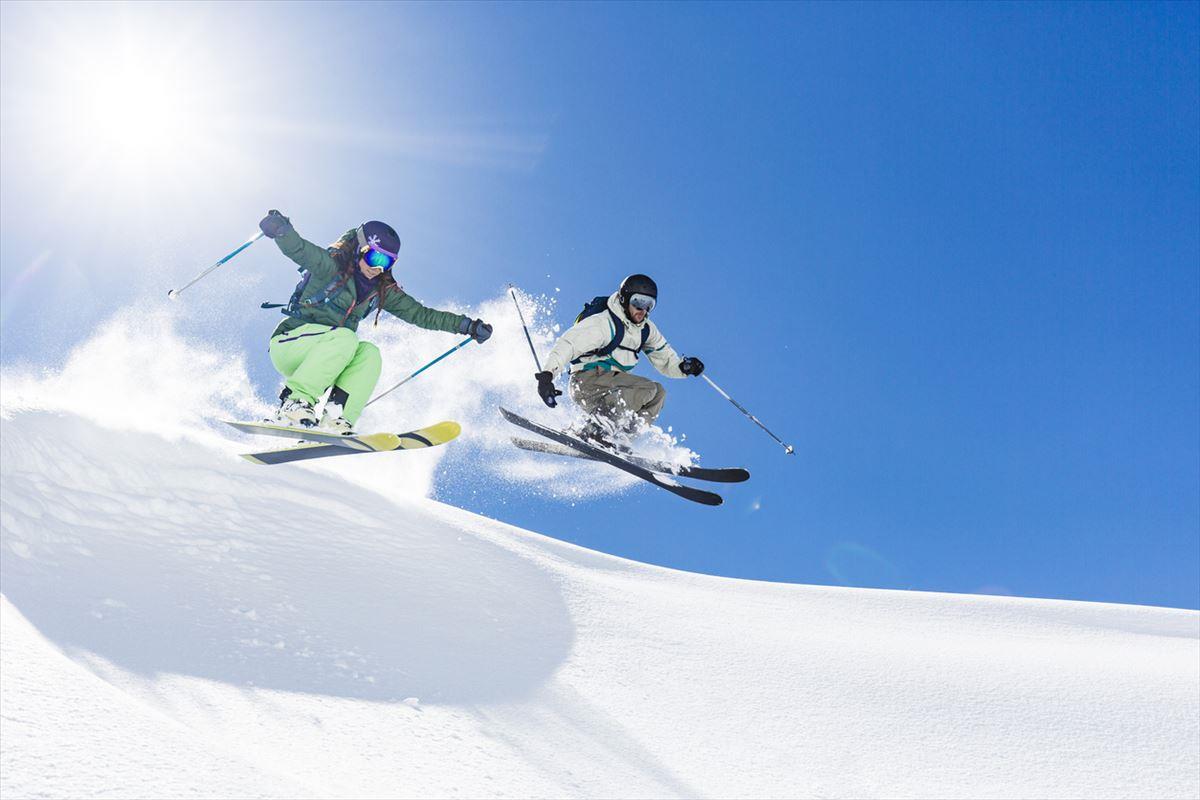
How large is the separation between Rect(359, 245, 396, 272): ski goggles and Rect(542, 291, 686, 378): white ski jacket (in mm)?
2034

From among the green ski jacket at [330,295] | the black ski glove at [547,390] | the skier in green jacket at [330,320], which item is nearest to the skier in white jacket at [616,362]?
the black ski glove at [547,390]

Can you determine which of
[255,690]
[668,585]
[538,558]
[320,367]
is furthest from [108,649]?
[668,585]

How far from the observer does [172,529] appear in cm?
991

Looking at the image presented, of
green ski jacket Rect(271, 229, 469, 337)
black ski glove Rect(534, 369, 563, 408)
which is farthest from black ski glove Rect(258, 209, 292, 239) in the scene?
black ski glove Rect(534, 369, 563, 408)

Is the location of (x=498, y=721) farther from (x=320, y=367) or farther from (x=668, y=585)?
(x=668, y=585)

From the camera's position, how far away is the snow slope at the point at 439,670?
559 centimetres

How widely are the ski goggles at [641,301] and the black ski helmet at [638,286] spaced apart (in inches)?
1.3

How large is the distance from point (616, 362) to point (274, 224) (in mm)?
3847

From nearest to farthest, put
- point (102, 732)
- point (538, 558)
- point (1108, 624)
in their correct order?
point (102, 732) → point (538, 558) → point (1108, 624)

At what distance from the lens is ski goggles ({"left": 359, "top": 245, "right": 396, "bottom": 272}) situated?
306 inches

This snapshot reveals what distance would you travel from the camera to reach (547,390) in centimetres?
876

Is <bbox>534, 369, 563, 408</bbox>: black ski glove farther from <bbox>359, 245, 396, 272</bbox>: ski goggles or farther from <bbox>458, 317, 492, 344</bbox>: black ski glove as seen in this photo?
<bbox>359, 245, 396, 272</bbox>: ski goggles

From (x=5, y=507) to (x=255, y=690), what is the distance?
15.6 feet

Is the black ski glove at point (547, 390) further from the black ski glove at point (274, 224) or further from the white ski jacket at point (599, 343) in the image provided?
the black ski glove at point (274, 224)
